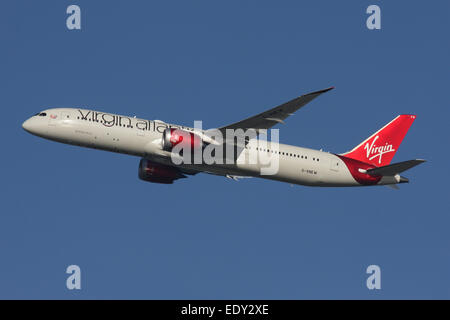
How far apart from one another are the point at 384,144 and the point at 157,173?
20504mm

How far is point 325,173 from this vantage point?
2687 inches

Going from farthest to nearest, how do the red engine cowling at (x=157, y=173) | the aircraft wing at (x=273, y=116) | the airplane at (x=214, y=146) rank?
the red engine cowling at (x=157, y=173)
the airplane at (x=214, y=146)
the aircraft wing at (x=273, y=116)

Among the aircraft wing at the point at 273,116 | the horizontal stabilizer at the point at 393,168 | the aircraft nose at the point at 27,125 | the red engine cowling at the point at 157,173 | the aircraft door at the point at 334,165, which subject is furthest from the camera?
the red engine cowling at the point at 157,173

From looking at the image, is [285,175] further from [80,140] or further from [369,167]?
[80,140]

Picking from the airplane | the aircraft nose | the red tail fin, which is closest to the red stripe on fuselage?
the airplane

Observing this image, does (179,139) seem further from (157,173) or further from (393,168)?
(393,168)

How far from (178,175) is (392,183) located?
1861cm

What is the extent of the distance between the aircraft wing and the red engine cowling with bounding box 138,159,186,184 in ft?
25.5

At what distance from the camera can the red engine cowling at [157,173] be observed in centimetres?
6994

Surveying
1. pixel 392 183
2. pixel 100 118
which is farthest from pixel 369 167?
pixel 100 118

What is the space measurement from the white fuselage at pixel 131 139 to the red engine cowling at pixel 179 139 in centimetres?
115

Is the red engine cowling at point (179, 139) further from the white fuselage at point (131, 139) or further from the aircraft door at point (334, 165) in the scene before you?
the aircraft door at point (334, 165)

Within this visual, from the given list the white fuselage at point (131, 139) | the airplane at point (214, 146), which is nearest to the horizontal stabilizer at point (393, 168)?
the airplane at point (214, 146)

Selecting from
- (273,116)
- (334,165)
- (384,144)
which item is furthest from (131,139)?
(384,144)
